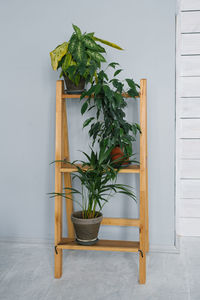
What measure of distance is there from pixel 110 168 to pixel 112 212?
2.06ft

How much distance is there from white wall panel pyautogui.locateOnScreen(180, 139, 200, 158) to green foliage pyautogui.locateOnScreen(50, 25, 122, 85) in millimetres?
1028

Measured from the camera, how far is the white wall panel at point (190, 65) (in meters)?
2.58

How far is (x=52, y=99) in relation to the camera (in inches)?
98.6

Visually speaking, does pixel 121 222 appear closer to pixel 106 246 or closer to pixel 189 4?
pixel 106 246

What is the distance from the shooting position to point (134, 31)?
2371 mm

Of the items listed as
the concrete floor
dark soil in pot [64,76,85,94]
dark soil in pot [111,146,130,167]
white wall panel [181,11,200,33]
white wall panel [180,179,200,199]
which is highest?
white wall panel [181,11,200,33]

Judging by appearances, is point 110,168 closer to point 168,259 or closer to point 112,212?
point 112,212

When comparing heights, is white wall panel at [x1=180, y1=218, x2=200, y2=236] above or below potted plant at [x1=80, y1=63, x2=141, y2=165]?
below

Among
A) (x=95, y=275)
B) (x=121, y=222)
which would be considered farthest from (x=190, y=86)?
(x=95, y=275)

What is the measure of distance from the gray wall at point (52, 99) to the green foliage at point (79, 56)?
398 mm

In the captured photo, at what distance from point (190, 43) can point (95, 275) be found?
73.4 inches

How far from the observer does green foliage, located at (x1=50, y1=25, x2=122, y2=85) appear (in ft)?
6.59

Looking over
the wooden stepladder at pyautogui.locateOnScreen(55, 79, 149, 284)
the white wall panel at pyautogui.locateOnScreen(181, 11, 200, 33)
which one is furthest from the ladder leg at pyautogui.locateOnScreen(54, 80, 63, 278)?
the white wall panel at pyautogui.locateOnScreen(181, 11, 200, 33)

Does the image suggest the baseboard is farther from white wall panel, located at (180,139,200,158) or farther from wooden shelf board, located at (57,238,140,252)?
white wall panel, located at (180,139,200,158)
